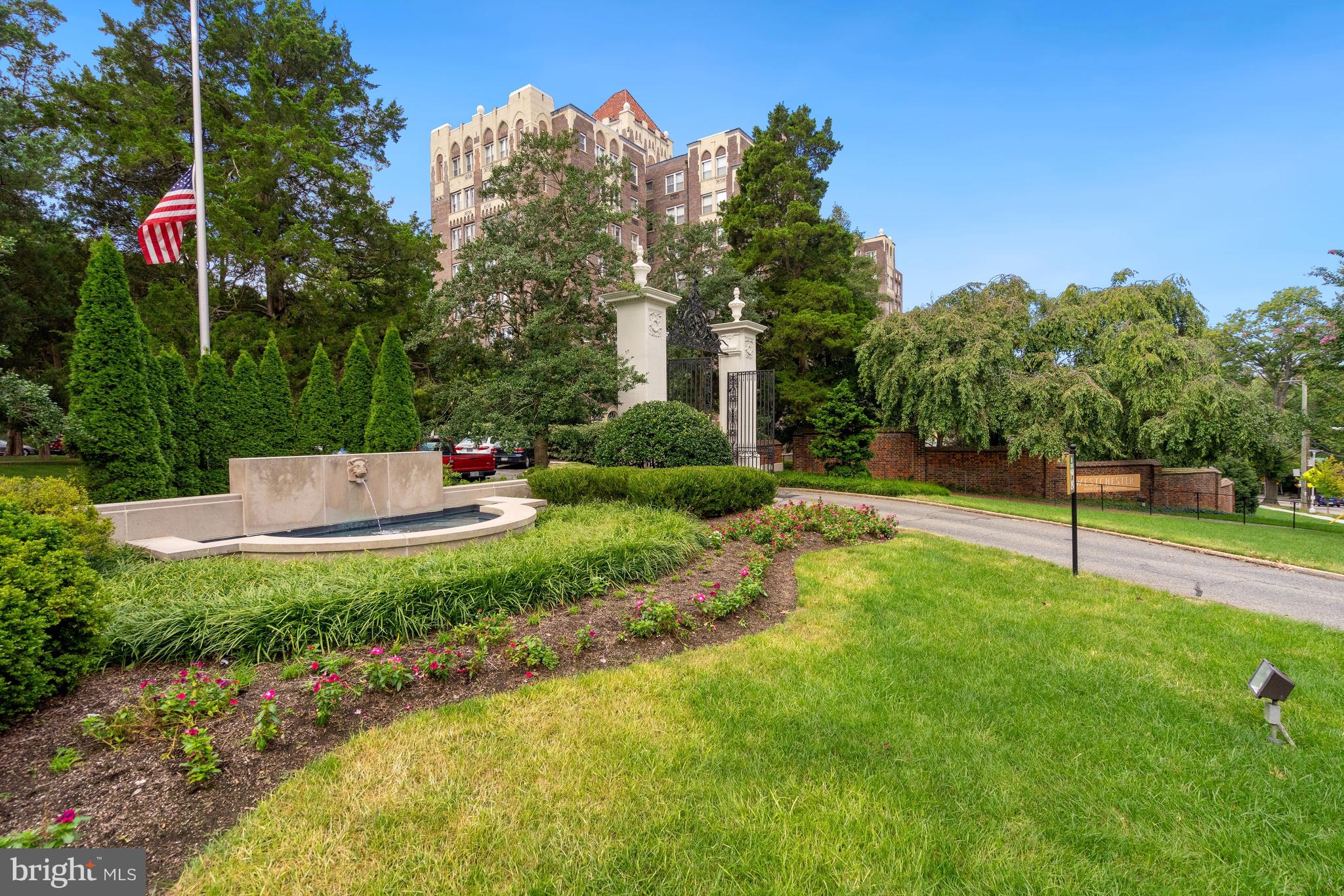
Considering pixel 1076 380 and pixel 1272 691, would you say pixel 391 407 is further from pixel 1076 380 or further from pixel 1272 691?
pixel 1076 380

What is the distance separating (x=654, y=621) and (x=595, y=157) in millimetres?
38902

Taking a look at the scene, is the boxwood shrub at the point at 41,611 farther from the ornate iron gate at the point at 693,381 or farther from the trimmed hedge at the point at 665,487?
the ornate iron gate at the point at 693,381

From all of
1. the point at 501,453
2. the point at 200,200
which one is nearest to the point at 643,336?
the point at 200,200

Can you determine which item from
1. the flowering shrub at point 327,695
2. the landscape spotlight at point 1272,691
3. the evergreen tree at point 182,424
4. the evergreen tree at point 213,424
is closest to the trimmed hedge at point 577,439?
the evergreen tree at point 213,424

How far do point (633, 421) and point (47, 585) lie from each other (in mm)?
7706

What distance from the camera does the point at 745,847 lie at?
2.16 meters

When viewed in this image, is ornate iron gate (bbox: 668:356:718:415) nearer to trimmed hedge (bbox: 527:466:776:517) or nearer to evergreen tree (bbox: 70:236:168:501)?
trimmed hedge (bbox: 527:466:776:517)

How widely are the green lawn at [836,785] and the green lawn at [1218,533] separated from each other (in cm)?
646

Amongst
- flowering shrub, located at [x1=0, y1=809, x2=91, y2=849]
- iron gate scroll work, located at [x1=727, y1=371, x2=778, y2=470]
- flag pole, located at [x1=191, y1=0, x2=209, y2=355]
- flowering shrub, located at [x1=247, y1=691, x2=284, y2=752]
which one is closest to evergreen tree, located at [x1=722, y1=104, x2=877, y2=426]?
iron gate scroll work, located at [x1=727, y1=371, x2=778, y2=470]

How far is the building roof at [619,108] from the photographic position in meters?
44.3

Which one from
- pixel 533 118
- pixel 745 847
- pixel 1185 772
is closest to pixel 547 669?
pixel 745 847

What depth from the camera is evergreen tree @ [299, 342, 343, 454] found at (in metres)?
11.0

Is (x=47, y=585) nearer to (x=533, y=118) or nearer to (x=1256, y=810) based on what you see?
(x=1256, y=810)

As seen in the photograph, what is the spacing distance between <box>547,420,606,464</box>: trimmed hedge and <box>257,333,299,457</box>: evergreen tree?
4674 mm
